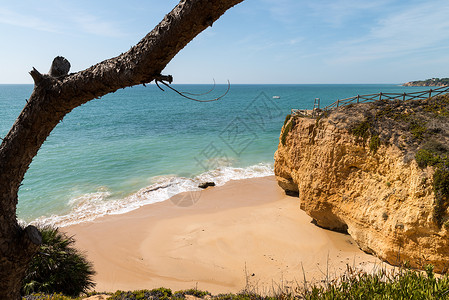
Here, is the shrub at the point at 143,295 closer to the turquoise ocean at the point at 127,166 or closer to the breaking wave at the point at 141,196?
the breaking wave at the point at 141,196

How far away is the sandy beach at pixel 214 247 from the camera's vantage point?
10.8 meters

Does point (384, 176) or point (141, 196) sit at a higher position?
point (384, 176)

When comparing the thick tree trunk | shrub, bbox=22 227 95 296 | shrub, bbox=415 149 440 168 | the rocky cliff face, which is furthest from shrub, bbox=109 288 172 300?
shrub, bbox=415 149 440 168

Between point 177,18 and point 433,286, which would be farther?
point 433,286

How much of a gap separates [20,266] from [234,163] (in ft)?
81.6

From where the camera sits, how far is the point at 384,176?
35.2ft

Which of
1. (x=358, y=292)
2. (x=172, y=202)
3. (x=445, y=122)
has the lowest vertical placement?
(x=172, y=202)

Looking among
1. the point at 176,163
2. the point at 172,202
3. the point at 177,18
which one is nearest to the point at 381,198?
the point at 177,18

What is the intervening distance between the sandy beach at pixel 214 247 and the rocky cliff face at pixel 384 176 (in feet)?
4.25

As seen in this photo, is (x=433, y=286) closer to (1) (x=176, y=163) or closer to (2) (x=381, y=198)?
(2) (x=381, y=198)

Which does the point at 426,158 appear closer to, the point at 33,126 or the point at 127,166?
the point at 33,126

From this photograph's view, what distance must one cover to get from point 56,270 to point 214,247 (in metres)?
6.84

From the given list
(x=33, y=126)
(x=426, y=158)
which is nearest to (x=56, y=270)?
(x=33, y=126)

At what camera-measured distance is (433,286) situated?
17.7 ft
